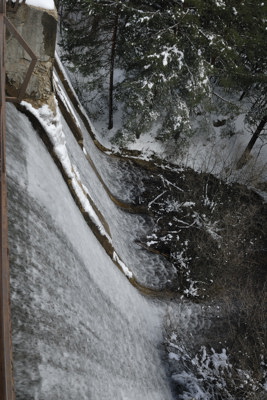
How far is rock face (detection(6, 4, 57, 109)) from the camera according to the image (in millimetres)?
6348

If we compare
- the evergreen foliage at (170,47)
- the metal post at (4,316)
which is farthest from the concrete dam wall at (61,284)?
the evergreen foliage at (170,47)

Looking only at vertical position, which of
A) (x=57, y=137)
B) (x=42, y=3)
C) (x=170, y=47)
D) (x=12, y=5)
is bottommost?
(x=57, y=137)

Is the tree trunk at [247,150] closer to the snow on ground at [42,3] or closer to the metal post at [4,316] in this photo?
the snow on ground at [42,3]

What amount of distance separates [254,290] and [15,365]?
8.26 meters

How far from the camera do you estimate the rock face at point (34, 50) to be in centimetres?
635

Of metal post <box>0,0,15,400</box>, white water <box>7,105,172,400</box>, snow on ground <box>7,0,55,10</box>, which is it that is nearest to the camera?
metal post <box>0,0,15,400</box>

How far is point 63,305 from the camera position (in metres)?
4.40

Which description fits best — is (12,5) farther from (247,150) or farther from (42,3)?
(247,150)

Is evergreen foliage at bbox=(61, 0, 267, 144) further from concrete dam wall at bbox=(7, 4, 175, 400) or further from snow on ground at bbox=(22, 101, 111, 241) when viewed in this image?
snow on ground at bbox=(22, 101, 111, 241)

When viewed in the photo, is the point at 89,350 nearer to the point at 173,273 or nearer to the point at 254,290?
the point at 173,273

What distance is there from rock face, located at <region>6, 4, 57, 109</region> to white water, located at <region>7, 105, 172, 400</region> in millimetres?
730

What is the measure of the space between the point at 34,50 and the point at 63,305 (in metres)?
4.87

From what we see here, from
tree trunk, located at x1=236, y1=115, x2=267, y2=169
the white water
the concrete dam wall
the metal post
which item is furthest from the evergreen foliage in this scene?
the metal post

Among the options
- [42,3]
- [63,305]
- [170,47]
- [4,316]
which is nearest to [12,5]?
[42,3]
